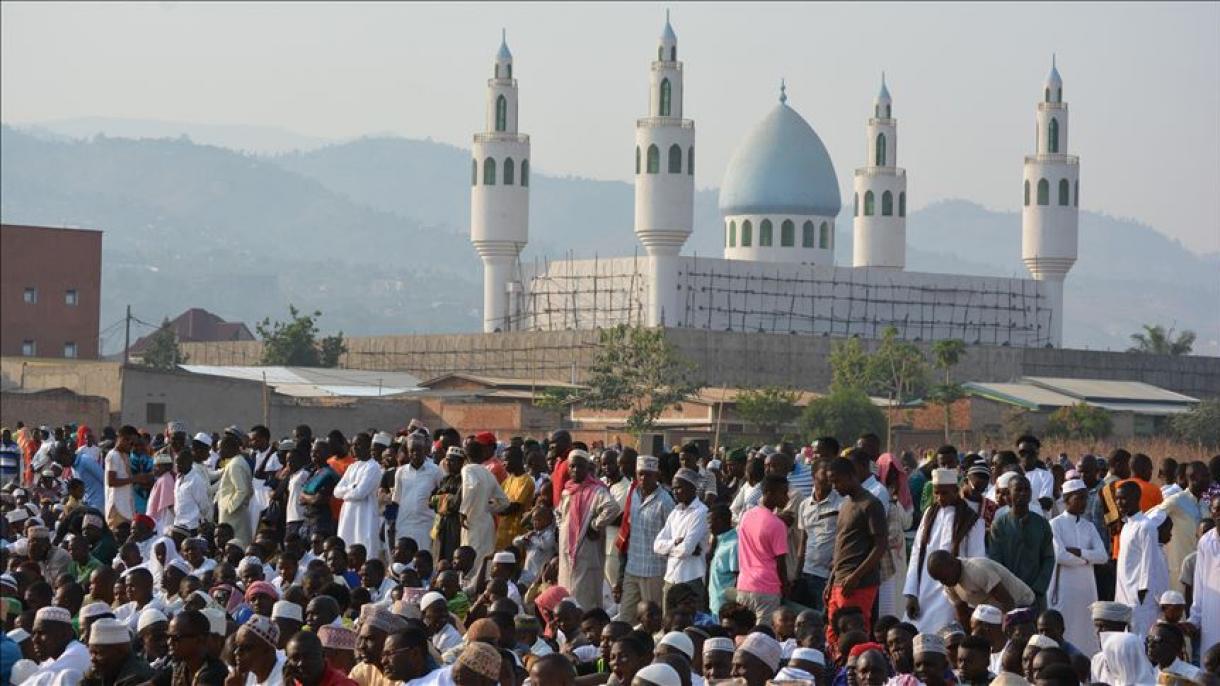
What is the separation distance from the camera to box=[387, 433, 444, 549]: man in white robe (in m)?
15.1

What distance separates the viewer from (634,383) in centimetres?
5041

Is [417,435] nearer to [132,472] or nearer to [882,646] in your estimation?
[132,472]

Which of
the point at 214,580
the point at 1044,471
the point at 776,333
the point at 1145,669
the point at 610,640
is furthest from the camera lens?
the point at 776,333

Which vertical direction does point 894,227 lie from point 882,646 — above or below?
above

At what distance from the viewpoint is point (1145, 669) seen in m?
9.08

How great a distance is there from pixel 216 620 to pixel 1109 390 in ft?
168

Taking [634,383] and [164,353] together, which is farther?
[164,353]

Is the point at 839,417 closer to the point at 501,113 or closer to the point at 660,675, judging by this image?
the point at 501,113

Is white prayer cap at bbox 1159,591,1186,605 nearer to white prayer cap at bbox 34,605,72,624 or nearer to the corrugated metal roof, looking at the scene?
white prayer cap at bbox 34,605,72,624

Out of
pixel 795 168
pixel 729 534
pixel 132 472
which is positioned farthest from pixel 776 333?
pixel 729 534

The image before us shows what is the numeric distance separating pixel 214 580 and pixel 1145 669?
17.9 ft

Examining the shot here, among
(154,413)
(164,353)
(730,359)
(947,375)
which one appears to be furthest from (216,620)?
(164,353)

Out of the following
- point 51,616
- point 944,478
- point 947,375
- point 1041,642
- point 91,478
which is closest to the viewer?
point 1041,642

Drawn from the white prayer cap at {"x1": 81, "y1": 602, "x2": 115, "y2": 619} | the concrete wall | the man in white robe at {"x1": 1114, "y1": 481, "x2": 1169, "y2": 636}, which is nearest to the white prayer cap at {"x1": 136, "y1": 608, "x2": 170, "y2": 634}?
the white prayer cap at {"x1": 81, "y1": 602, "x2": 115, "y2": 619}
